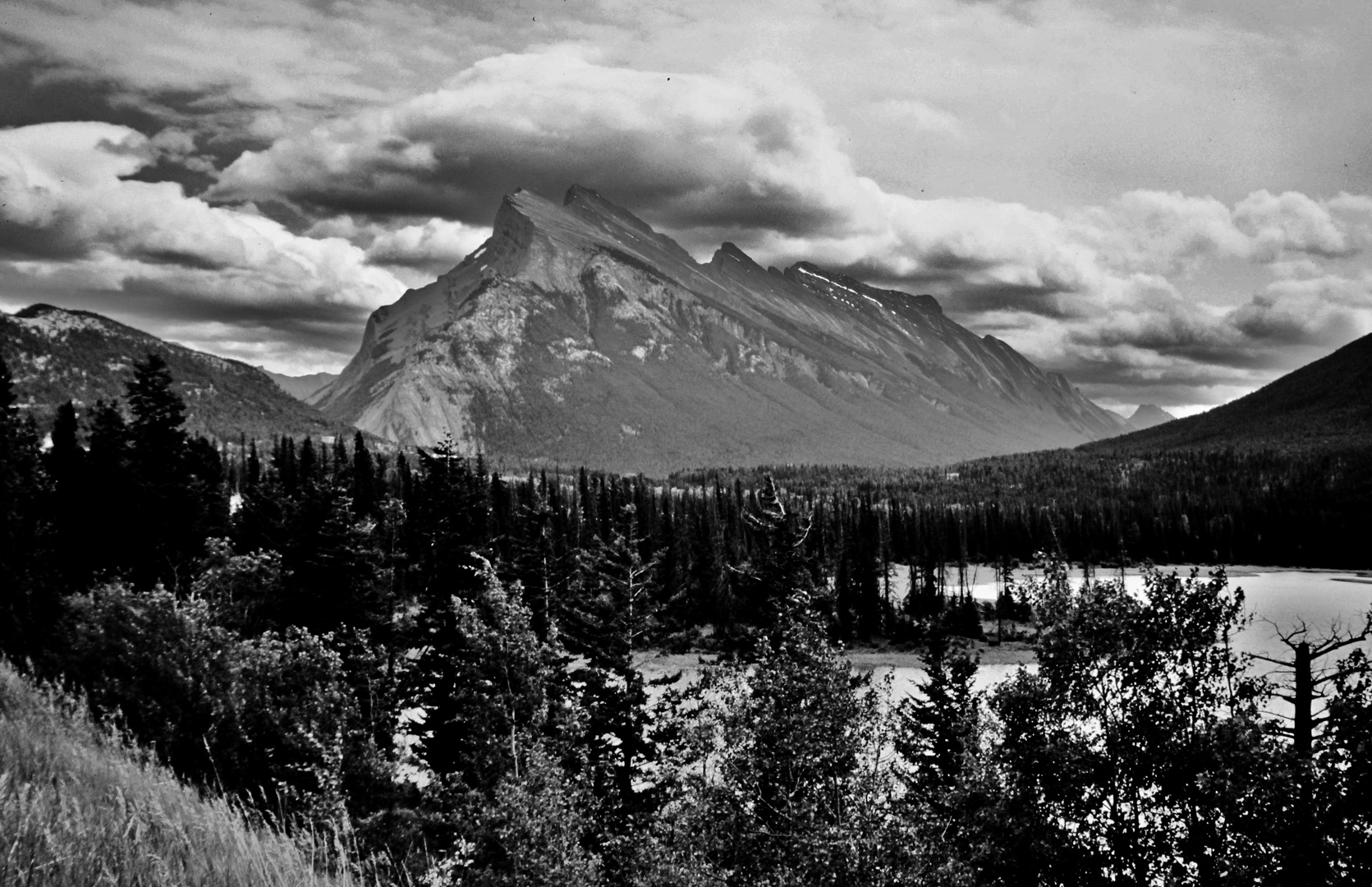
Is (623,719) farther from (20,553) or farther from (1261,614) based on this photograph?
(1261,614)

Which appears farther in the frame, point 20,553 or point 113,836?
point 20,553

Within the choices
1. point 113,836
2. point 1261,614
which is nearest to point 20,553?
point 113,836

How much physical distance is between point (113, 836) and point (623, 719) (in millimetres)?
24873

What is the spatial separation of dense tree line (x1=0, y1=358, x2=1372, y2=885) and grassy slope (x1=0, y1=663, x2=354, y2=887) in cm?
408

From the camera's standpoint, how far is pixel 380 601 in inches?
1479

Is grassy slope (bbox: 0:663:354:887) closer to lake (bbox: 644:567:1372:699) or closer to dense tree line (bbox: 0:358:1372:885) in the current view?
dense tree line (bbox: 0:358:1372:885)

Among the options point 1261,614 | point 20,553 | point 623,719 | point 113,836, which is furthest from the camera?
point 1261,614

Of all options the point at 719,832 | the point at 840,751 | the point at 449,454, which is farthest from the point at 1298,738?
the point at 449,454

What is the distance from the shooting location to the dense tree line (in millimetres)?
16977

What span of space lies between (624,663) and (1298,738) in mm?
19074

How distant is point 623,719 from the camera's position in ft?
98.4

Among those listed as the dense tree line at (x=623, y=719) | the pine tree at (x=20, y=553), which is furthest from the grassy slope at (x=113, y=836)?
the pine tree at (x=20, y=553)

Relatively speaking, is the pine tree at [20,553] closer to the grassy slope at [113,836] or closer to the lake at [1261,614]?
the grassy slope at [113,836]

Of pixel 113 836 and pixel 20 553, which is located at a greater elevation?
pixel 113 836
